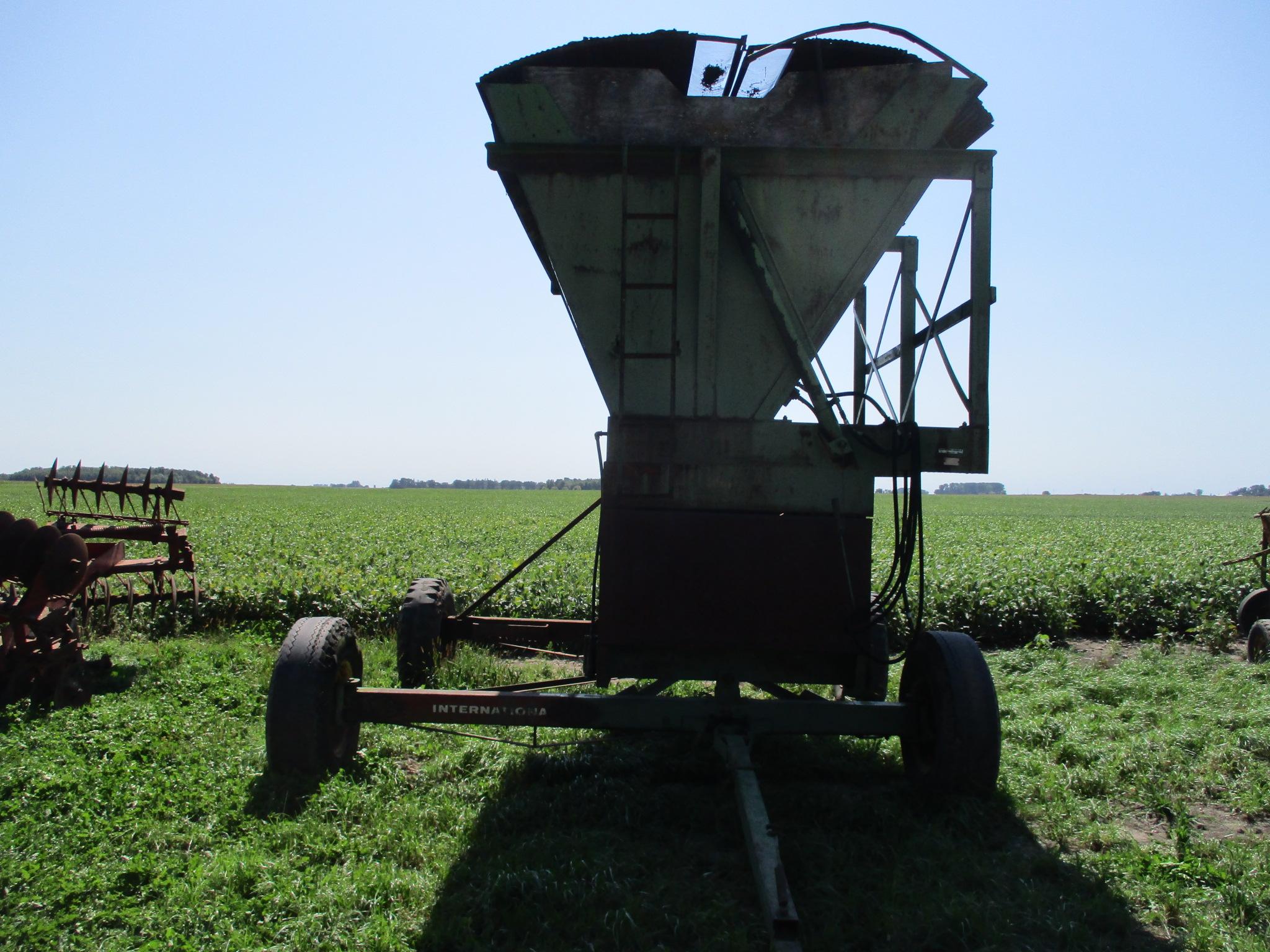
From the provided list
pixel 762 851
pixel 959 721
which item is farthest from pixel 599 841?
pixel 959 721

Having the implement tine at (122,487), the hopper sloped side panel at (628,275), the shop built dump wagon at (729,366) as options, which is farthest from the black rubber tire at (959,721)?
the implement tine at (122,487)

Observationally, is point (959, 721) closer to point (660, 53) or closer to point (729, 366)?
point (729, 366)

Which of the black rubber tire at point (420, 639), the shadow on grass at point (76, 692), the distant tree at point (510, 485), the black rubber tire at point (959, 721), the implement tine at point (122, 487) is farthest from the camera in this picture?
the distant tree at point (510, 485)

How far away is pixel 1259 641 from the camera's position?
8.69 metres

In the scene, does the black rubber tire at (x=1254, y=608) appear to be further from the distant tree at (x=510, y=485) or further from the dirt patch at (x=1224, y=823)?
the distant tree at (x=510, y=485)

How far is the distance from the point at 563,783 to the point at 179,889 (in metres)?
2.05

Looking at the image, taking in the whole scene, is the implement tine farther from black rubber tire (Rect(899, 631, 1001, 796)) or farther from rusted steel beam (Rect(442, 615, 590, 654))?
black rubber tire (Rect(899, 631, 1001, 796))

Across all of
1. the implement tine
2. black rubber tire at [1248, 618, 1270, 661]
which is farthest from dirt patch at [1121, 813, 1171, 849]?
the implement tine

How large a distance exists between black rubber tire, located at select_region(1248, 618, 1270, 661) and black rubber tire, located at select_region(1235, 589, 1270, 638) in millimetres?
912

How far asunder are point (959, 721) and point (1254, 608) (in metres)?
7.43

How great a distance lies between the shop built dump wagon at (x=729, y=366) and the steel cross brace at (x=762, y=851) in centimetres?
21

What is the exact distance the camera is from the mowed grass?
3.36 metres

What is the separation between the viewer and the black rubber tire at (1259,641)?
337 inches

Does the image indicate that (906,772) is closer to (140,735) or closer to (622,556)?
(622,556)
